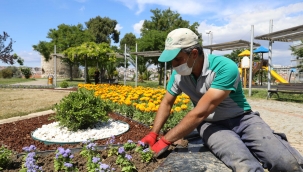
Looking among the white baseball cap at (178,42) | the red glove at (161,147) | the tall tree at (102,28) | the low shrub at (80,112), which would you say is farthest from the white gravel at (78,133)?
the tall tree at (102,28)

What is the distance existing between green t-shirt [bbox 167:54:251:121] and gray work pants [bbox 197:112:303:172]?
0.11 metres

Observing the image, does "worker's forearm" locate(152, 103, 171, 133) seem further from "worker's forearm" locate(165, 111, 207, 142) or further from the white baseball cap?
the white baseball cap

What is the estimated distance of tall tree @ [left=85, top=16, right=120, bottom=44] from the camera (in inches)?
1934

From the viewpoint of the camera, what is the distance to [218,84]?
2129mm

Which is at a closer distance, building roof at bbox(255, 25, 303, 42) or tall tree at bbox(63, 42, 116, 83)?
building roof at bbox(255, 25, 303, 42)

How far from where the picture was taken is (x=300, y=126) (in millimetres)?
6188

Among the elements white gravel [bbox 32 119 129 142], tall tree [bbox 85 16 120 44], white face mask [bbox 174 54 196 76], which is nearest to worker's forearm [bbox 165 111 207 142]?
white face mask [bbox 174 54 196 76]

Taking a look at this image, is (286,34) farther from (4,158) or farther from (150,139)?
(4,158)

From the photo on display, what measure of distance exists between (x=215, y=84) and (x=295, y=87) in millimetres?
10418

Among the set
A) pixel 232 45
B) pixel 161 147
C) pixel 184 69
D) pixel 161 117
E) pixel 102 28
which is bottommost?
pixel 161 147

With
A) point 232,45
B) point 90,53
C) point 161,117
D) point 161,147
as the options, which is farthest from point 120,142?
point 90,53

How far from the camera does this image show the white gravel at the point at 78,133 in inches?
151

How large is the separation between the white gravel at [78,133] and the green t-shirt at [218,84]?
1.74 meters

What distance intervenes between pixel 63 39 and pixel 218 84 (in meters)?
32.5
